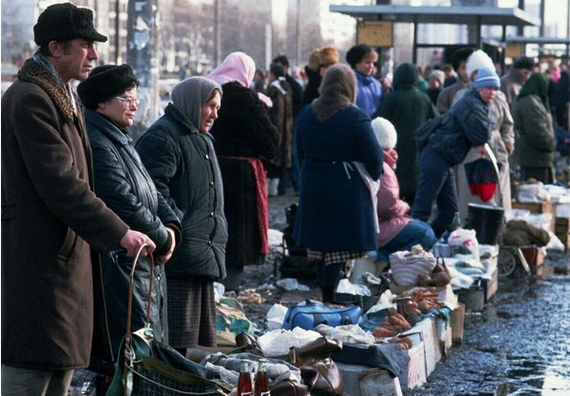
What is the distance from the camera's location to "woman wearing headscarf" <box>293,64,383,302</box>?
371 inches

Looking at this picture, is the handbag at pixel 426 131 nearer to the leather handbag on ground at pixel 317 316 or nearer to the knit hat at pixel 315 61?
the knit hat at pixel 315 61

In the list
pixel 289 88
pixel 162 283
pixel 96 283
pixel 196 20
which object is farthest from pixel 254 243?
pixel 196 20

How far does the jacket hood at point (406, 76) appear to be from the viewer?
1411cm

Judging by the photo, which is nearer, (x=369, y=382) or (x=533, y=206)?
(x=369, y=382)

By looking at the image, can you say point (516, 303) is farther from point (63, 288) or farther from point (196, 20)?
point (196, 20)

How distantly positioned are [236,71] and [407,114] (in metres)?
4.96

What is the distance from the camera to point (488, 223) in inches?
464

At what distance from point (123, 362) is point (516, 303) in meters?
6.62

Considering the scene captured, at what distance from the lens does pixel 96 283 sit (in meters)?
4.98

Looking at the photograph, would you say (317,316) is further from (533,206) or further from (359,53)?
(533,206)

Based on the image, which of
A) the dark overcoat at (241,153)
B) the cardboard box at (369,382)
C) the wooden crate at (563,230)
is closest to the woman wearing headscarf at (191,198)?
the cardboard box at (369,382)

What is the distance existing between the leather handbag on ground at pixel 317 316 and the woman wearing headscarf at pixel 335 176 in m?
1.76

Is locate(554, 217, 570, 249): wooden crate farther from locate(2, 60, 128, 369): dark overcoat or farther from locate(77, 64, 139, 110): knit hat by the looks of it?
locate(2, 60, 128, 369): dark overcoat

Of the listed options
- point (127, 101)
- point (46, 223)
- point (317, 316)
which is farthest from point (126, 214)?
point (317, 316)
